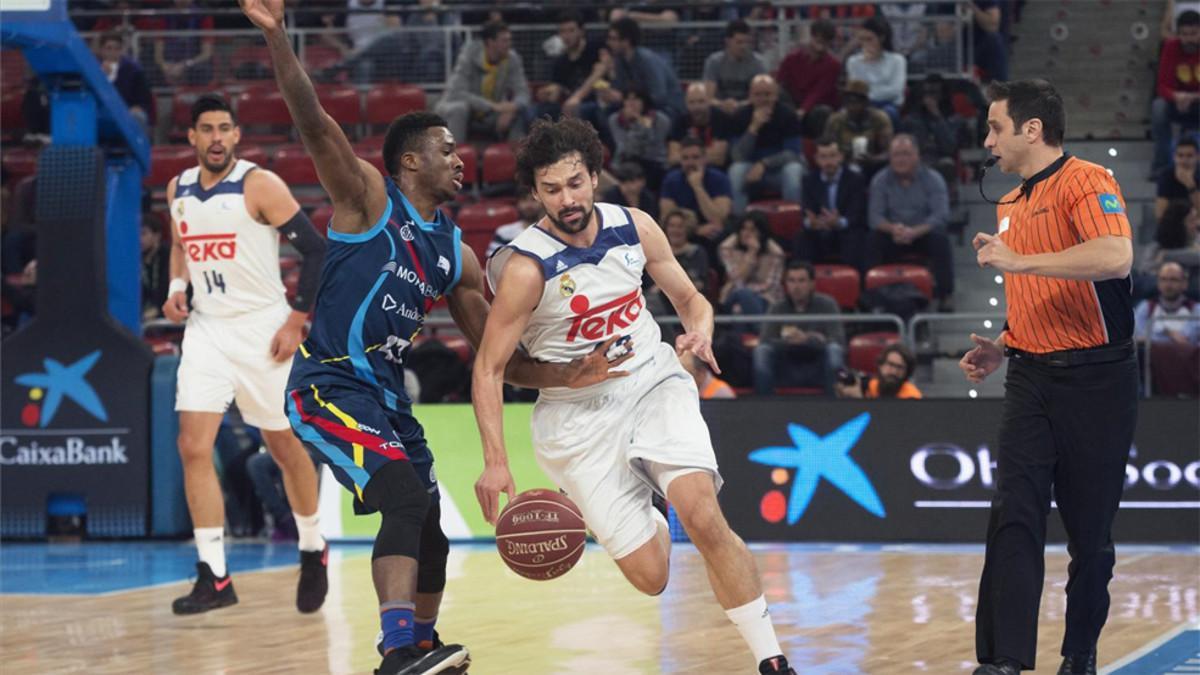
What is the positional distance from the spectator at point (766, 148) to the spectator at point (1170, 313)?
3.62 meters

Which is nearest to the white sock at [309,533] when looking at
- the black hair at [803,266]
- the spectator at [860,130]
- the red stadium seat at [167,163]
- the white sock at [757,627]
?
the white sock at [757,627]

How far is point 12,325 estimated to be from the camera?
15.5 metres

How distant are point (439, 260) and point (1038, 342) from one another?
2218 mm

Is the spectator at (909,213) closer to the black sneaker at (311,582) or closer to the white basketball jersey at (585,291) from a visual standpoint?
the black sneaker at (311,582)

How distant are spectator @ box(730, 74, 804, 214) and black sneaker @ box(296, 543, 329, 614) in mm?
7491

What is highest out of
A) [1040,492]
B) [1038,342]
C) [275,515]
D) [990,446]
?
[1038,342]

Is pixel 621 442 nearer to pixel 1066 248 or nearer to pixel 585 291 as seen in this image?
pixel 585 291

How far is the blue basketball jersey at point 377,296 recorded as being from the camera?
6.42 metres

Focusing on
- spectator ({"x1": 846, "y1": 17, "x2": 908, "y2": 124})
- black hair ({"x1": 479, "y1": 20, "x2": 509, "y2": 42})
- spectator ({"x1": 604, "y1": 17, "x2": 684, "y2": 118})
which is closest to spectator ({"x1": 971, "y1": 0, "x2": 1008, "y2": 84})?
spectator ({"x1": 846, "y1": 17, "x2": 908, "y2": 124})

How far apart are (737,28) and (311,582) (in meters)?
8.79

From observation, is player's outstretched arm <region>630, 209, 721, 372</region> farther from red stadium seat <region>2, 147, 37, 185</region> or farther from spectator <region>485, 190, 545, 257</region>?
red stadium seat <region>2, 147, 37, 185</region>

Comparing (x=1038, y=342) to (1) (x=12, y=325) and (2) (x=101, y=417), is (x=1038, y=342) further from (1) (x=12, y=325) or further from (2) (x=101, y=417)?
(1) (x=12, y=325)

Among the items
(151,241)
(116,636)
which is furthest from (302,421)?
(151,241)

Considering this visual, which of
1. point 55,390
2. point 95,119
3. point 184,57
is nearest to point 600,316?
point 95,119
